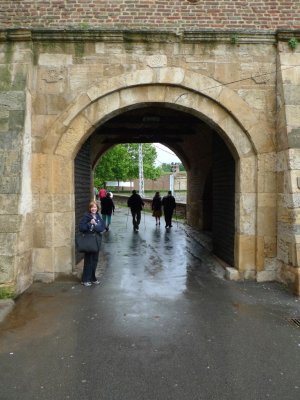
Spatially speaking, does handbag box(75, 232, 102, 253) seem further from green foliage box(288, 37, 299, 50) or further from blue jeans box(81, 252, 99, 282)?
green foliage box(288, 37, 299, 50)

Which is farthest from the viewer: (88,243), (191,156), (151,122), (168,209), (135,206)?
(191,156)

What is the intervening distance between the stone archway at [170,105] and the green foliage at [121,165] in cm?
2395

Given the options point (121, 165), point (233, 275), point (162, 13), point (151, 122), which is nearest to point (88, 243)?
point (233, 275)

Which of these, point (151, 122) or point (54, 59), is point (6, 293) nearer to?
point (54, 59)

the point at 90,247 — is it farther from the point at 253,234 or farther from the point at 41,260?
the point at 253,234

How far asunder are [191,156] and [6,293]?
1039 centimetres

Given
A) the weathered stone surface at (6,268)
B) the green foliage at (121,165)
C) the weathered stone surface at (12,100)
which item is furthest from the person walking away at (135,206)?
the green foliage at (121,165)

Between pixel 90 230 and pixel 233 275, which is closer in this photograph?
pixel 90 230

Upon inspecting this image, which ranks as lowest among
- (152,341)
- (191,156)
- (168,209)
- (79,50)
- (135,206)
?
(152,341)

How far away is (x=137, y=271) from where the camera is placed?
675 centimetres

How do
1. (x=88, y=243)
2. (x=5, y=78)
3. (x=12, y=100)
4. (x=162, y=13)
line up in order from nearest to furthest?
1. (x=12, y=100)
2. (x=5, y=78)
3. (x=88, y=243)
4. (x=162, y=13)

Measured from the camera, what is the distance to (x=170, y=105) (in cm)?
615

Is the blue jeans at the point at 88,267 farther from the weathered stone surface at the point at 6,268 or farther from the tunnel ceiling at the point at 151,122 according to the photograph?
the tunnel ceiling at the point at 151,122

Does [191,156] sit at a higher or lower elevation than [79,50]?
lower
